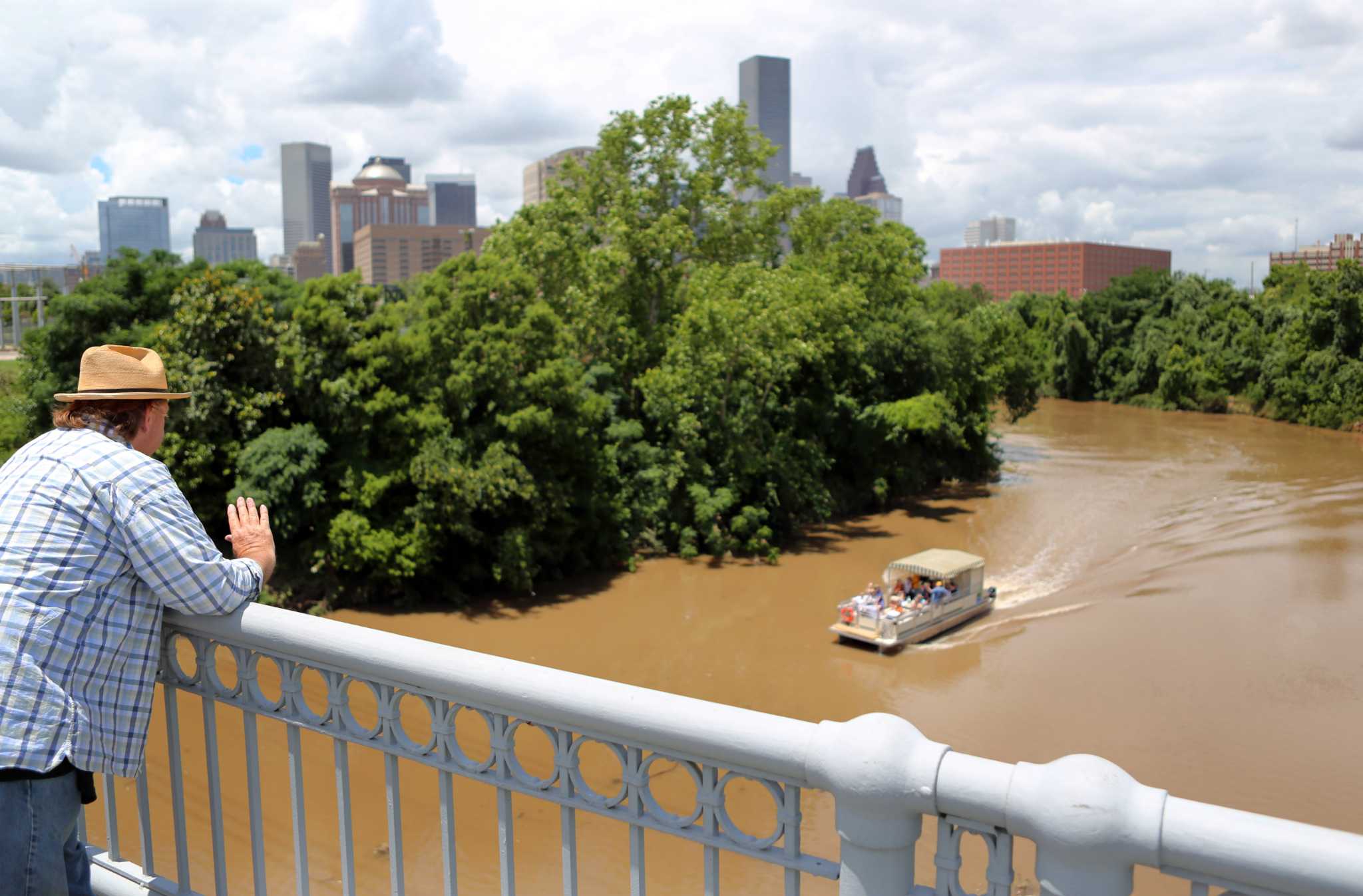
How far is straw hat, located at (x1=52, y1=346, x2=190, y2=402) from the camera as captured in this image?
114 inches

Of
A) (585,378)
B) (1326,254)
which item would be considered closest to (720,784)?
(585,378)

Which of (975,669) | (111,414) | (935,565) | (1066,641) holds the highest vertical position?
(111,414)

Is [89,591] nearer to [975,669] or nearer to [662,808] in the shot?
[662,808]

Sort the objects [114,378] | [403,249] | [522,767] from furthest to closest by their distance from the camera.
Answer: [403,249] < [114,378] < [522,767]

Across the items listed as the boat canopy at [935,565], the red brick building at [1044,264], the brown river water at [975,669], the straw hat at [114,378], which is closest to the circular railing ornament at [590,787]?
the brown river water at [975,669]

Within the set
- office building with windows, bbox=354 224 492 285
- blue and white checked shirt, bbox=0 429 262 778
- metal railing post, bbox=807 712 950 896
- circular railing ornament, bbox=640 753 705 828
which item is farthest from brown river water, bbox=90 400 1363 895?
office building with windows, bbox=354 224 492 285

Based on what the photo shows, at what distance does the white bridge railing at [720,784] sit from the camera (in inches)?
70.8

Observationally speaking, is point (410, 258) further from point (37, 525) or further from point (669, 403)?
point (37, 525)

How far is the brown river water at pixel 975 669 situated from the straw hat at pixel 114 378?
8.22 ft

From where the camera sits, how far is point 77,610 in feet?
8.64

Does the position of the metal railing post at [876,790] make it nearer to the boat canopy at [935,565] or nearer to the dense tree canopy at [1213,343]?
the boat canopy at [935,565]

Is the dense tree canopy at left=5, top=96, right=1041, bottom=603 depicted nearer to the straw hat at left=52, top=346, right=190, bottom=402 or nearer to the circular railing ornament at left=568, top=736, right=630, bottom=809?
the straw hat at left=52, top=346, right=190, bottom=402

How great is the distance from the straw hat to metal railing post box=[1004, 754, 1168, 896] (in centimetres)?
240

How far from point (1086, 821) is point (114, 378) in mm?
2616
